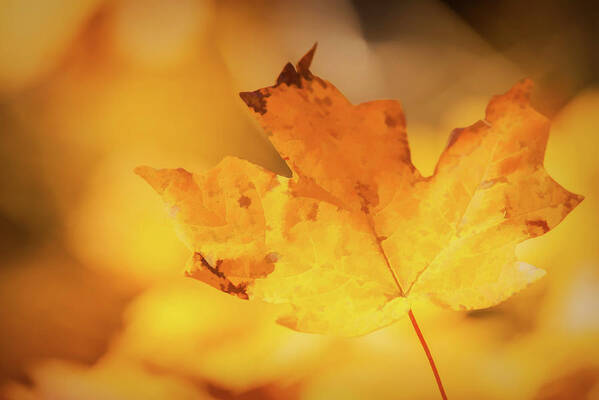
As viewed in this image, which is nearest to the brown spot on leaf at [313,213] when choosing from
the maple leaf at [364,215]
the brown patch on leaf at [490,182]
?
the maple leaf at [364,215]

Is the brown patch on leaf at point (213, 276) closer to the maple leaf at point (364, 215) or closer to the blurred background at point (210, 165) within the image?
the maple leaf at point (364, 215)

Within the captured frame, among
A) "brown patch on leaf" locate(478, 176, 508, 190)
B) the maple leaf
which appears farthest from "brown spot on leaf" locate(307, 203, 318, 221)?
"brown patch on leaf" locate(478, 176, 508, 190)

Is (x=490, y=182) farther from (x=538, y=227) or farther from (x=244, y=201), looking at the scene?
(x=244, y=201)

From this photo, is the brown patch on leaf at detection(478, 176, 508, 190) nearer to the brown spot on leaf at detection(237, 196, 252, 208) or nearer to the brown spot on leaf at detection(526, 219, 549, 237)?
the brown spot on leaf at detection(526, 219, 549, 237)

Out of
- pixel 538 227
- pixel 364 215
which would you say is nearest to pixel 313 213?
pixel 364 215

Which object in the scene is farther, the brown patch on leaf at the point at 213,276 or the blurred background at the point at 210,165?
the blurred background at the point at 210,165

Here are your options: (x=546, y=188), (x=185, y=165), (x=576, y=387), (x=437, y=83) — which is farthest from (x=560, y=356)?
(x=185, y=165)

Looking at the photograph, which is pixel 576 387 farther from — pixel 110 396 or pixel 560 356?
pixel 110 396

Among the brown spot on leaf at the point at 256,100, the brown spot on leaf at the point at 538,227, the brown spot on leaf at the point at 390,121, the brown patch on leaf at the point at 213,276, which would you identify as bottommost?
the brown patch on leaf at the point at 213,276
